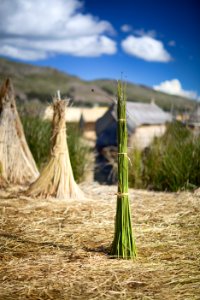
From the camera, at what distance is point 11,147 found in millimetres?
5777

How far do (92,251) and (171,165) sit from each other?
3.42m

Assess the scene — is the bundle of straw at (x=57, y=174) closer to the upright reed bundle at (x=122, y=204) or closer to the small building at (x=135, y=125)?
the upright reed bundle at (x=122, y=204)

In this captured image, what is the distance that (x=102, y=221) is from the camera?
3996 millimetres

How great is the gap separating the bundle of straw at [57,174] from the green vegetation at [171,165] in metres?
1.54

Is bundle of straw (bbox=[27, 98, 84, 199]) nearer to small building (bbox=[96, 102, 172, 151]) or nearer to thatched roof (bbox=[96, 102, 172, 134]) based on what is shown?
small building (bbox=[96, 102, 172, 151])

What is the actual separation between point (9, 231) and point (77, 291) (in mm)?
1395

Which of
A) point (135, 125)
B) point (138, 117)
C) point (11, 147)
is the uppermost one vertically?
point (138, 117)

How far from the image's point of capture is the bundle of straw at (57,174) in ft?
16.5

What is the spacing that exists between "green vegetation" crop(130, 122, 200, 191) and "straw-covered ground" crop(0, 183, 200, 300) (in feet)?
4.02

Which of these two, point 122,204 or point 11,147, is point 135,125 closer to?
point 11,147

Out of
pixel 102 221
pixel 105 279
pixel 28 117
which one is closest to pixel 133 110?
pixel 28 117

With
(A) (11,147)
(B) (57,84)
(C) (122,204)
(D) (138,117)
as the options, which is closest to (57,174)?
(A) (11,147)

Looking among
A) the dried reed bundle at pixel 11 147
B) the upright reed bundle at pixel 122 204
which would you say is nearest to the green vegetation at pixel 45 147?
the dried reed bundle at pixel 11 147

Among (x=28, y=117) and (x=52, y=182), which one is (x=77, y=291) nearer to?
(x=52, y=182)
